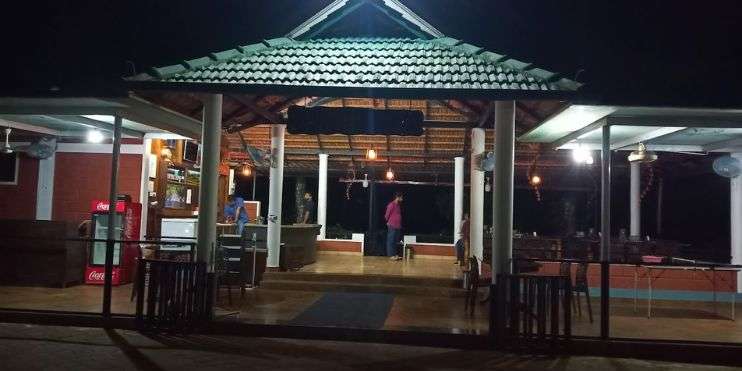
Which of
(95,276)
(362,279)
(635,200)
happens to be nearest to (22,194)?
(95,276)

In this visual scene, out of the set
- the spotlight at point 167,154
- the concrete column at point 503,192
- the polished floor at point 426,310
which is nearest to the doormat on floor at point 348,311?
the polished floor at point 426,310

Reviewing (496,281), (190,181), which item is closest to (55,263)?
(190,181)

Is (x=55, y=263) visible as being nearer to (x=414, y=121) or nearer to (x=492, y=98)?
(x=414, y=121)

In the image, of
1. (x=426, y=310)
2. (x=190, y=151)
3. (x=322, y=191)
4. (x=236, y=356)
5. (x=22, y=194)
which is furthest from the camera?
(x=322, y=191)

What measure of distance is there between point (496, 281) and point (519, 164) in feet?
30.2

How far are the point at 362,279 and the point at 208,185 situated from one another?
394 centimetres

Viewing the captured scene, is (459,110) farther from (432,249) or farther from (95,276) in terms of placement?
(95,276)

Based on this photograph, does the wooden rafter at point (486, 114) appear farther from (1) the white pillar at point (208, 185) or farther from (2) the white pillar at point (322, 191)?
(2) the white pillar at point (322, 191)

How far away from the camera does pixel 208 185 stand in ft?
24.7

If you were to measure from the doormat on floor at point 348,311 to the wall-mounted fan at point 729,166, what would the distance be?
20.3 feet

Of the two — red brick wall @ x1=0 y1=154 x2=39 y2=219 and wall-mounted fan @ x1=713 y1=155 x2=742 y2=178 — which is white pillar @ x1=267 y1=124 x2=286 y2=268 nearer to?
red brick wall @ x1=0 y1=154 x2=39 y2=219

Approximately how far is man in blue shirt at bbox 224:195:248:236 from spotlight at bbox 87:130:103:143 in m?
3.11

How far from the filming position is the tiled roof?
7.17m

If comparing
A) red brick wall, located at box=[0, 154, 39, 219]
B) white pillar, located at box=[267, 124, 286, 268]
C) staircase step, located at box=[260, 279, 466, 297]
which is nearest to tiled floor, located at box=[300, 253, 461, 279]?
staircase step, located at box=[260, 279, 466, 297]
